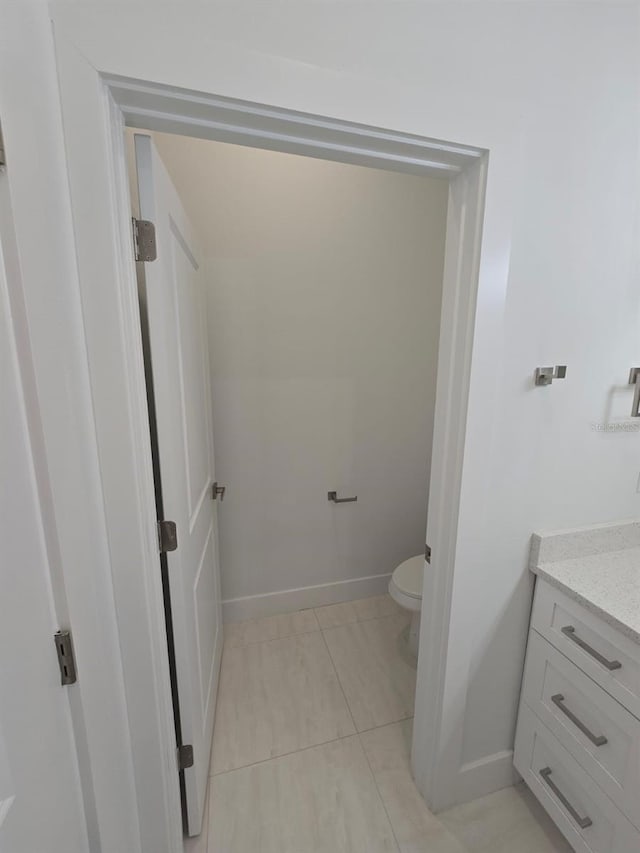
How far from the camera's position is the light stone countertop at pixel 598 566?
0.95m

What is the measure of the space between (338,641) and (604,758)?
1227 mm

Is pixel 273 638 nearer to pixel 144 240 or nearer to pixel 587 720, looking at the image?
pixel 587 720

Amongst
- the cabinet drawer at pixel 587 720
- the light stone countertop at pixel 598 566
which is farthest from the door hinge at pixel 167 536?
the cabinet drawer at pixel 587 720

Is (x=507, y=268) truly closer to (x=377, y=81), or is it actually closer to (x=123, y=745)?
(x=377, y=81)

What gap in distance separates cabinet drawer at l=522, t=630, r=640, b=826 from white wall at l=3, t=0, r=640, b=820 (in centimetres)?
8

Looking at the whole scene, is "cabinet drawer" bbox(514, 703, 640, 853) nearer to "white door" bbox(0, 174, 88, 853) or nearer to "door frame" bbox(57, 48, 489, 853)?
"door frame" bbox(57, 48, 489, 853)

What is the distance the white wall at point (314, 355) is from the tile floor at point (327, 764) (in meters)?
0.35

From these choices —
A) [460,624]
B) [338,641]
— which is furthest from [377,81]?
[338,641]

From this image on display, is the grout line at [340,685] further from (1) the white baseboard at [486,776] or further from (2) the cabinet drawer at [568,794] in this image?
(2) the cabinet drawer at [568,794]

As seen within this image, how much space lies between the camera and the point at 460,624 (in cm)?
109

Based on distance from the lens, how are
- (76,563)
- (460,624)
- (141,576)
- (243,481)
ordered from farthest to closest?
(243,481) < (460,624) < (141,576) < (76,563)

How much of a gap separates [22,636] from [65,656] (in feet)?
0.49

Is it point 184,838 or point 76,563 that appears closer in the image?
point 76,563

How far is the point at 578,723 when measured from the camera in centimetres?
102
